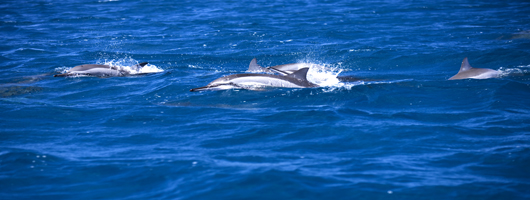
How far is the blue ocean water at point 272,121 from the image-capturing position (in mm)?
6914

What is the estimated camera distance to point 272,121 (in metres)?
9.82

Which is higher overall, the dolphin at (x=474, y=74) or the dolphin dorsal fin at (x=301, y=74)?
the dolphin dorsal fin at (x=301, y=74)

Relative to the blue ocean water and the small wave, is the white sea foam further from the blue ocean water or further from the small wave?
the blue ocean water

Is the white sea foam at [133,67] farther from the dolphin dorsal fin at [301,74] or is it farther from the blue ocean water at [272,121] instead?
the dolphin dorsal fin at [301,74]

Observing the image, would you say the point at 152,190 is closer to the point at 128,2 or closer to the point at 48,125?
the point at 48,125

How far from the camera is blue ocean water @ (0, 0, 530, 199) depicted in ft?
22.7

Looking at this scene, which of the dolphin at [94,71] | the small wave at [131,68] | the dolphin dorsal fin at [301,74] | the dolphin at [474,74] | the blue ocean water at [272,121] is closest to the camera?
the blue ocean water at [272,121]

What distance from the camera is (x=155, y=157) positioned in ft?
25.8

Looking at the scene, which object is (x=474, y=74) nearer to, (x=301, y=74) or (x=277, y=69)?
(x=301, y=74)

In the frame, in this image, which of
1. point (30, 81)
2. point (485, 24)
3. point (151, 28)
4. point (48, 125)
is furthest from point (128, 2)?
point (48, 125)

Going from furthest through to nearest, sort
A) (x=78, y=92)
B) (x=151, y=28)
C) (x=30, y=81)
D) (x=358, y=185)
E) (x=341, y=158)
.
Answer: (x=151, y=28)
(x=30, y=81)
(x=78, y=92)
(x=341, y=158)
(x=358, y=185)

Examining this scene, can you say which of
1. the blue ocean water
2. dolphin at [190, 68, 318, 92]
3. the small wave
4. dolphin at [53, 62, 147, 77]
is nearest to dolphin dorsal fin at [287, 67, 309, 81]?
dolphin at [190, 68, 318, 92]

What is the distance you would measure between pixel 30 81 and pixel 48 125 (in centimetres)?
546

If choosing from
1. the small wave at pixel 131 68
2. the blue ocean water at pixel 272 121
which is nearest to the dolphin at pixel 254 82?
the blue ocean water at pixel 272 121
